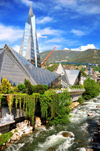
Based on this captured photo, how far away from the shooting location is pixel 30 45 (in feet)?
226

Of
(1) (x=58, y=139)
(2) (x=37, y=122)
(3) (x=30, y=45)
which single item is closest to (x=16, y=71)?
(2) (x=37, y=122)

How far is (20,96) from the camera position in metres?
22.9

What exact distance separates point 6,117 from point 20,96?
3.84m

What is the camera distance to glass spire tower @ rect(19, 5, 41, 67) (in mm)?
67688

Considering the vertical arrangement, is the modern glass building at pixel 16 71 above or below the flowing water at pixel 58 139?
above

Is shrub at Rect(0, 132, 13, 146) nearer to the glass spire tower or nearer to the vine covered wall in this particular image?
the vine covered wall

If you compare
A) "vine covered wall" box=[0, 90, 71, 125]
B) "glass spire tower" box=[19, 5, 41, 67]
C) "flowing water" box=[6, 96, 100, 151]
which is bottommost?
"flowing water" box=[6, 96, 100, 151]

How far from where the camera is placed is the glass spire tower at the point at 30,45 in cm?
6769

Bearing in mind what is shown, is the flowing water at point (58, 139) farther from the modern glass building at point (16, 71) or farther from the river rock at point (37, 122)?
the modern glass building at point (16, 71)

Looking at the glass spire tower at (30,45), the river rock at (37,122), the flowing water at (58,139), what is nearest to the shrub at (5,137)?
the flowing water at (58,139)

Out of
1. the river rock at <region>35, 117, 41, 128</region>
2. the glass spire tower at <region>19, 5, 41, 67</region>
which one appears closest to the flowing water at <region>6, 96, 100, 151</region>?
the river rock at <region>35, 117, 41, 128</region>

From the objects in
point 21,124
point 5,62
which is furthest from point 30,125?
point 5,62

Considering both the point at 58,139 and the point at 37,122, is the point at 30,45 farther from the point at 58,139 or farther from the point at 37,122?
the point at 58,139

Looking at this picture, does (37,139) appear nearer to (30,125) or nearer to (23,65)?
(30,125)
